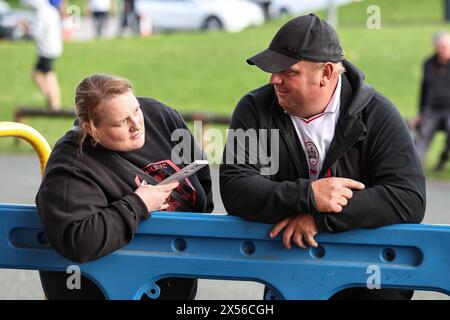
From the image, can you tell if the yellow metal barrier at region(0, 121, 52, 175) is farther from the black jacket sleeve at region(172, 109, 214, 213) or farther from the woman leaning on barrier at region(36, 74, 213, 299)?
the black jacket sleeve at region(172, 109, 214, 213)

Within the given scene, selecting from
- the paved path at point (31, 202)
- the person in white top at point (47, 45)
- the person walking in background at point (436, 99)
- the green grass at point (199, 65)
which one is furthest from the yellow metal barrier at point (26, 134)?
the person in white top at point (47, 45)

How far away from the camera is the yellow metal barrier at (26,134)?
12.8 ft

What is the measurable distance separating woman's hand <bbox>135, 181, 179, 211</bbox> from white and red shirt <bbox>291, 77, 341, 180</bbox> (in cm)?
48

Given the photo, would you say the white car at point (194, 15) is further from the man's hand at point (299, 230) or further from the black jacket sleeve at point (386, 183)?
the man's hand at point (299, 230)

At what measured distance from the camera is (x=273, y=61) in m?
3.39

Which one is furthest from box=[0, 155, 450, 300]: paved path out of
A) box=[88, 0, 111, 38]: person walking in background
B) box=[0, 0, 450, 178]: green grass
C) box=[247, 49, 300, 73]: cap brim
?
box=[88, 0, 111, 38]: person walking in background

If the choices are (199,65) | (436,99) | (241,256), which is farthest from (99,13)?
(241,256)

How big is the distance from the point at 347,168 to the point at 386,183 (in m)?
0.18

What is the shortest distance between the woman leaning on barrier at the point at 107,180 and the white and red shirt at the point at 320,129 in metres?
0.48

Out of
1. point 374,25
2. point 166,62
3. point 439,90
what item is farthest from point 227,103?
point 374,25

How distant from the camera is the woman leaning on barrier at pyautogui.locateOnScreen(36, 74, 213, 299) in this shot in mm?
3357

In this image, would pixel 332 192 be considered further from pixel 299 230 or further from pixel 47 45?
pixel 47 45

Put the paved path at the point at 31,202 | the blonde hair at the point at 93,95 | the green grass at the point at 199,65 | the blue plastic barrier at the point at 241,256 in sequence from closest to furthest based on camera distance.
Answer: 1. the blue plastic barrier at the point at 241,256
2. the blonde hair at the point at 93,95
3. the paved path at the point at 31,202
4. the green grass at the point at 199,65

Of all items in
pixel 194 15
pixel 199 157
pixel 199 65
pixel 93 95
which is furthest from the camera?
pixel 194 15
